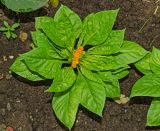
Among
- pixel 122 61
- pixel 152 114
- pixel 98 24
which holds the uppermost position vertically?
pixel 98 24

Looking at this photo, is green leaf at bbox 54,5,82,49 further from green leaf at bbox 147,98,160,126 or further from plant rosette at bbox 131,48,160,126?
green leaf at bbox 147,98,160,126

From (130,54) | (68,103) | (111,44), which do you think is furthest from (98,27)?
(68,103)

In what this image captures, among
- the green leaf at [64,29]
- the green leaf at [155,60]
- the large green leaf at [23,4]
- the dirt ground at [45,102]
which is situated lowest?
the dirt ground at [45,102]

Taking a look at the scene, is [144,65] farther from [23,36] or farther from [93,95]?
[23,36]

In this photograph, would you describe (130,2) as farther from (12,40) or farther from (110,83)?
(12,40)

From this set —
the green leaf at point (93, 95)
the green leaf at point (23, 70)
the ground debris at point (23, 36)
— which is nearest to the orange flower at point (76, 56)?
the green leaf at point (93, 95)

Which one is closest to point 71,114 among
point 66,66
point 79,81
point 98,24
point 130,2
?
point 79,81

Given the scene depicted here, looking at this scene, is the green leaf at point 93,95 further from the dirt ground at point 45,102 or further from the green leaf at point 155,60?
the green leaf at point 155,60

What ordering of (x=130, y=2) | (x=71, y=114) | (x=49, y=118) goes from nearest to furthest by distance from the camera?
(x=71, y=114) < (x=49, y=118) < (x=130, y=2)
